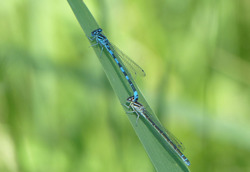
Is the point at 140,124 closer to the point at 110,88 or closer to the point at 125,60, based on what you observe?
the point at 125,60

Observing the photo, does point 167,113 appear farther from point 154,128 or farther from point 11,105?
point 11,105

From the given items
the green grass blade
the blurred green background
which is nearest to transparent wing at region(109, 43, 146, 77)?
the green grass blade

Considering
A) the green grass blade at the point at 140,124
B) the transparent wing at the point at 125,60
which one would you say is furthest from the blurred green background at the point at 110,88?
the green grass blade at the point at 140,124

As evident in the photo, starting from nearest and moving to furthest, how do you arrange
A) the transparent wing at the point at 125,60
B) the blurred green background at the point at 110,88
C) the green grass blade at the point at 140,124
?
the green grass blade at the point at 140,124 → the transparent wing at the point at 125,60 → the blurred green background at the point at 110,88

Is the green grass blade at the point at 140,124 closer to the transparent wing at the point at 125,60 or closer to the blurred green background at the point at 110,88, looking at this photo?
the transparent wing at the point at 125,60

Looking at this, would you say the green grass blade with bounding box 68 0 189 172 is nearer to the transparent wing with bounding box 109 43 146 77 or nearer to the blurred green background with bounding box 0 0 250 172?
the transparent wing with bounding box 109 43 146 77

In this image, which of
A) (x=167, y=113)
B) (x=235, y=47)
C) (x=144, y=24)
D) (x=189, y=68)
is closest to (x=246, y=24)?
(x=235, y=47)
